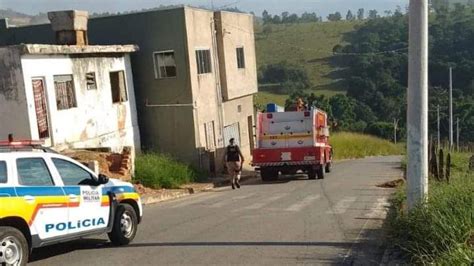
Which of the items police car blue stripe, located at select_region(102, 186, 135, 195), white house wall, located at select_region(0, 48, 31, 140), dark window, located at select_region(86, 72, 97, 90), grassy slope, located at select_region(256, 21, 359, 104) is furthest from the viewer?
grassy slope, located at select_region(256, 21, 359, 104)

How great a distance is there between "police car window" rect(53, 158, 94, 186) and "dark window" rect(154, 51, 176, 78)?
19227 mm

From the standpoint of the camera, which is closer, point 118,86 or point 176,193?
point 176,193

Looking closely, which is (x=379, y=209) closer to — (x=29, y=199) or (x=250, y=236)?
(x=250, y=236)

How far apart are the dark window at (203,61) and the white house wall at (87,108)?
3.26 m

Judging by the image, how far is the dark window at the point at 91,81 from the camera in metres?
25.4

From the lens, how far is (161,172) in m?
24.5

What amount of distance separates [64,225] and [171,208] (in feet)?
25.5

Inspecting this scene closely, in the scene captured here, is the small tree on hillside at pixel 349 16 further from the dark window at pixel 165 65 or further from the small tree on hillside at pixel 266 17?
the dark window at pixel 165 65

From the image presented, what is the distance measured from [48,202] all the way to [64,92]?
15.1m

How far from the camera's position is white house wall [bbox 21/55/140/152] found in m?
22.1

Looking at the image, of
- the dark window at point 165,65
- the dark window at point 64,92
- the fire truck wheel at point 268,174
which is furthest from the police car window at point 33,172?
the dark window at point 165,65

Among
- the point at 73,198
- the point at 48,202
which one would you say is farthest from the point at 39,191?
the point at 73,198

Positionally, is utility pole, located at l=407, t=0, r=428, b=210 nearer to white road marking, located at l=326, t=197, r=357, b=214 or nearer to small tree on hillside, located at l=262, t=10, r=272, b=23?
white road marking, located at l=326, t=197, r=357, b=214

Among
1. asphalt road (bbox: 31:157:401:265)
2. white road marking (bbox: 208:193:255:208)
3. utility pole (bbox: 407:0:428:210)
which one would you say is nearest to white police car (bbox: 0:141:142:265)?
asphalt road (bbox: 31:157:401:265)
